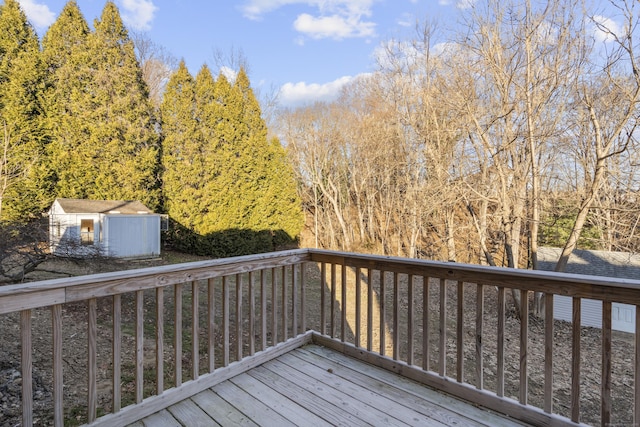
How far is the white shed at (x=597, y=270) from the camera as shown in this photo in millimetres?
6793

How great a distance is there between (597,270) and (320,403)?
8356 millimetres

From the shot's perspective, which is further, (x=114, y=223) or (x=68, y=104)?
(x=68, y=104)

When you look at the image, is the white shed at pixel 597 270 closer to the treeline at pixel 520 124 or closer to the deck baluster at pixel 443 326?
the treeline at pixel 520 124

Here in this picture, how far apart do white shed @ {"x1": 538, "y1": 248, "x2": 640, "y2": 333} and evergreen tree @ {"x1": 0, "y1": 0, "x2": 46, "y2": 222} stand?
13.3 meters

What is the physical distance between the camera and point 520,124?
5.90 metres

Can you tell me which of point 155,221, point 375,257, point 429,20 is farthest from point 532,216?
point 155,221

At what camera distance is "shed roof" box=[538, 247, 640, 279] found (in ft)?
23.0

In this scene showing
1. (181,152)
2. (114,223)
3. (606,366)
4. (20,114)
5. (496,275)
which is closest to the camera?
(606,366)

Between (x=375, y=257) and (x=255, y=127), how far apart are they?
10.2 metres

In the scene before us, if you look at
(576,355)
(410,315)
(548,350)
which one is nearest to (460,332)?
(410,315)

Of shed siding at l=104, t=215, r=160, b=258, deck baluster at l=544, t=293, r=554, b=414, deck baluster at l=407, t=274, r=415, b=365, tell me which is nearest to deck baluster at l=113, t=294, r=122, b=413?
deck baluster at l=407, t=274, r=415, b=365

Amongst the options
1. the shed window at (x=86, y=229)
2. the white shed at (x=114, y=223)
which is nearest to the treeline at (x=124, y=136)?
the white shed at (x=114, y=223)

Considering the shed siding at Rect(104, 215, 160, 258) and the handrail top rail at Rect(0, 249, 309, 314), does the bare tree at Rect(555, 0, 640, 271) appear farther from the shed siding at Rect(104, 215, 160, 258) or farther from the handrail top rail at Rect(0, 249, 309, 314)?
the shed siding at Rect(104, 215, 160, 258)

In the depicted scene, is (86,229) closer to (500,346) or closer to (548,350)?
(500,346)
